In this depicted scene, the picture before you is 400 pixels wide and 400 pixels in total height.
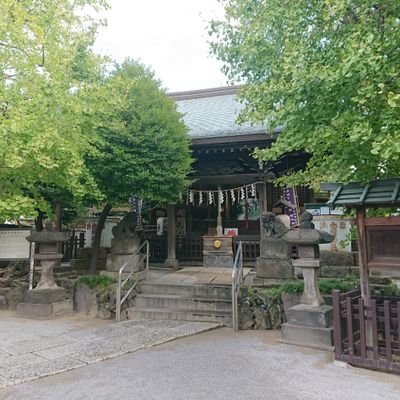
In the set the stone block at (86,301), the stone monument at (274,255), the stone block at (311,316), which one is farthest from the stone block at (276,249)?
the stone block at (86,301)

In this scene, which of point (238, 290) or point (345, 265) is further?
point (345, 265)

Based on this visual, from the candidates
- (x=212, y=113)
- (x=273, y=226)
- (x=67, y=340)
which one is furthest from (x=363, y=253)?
(x=212, y=113)

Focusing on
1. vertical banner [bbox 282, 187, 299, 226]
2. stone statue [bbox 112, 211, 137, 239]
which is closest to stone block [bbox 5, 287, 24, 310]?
stone statue [bbox 112, 211, 137, 239]

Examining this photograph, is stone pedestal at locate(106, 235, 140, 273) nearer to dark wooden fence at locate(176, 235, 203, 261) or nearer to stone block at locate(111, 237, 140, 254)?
stone block at locate(111, 237, 140, 254)

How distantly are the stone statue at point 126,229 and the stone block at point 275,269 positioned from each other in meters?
3.64

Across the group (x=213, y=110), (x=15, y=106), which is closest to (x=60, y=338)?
Answer: (x=15, y=106)

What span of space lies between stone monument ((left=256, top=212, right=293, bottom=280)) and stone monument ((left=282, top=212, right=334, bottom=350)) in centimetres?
162

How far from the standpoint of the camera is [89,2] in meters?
8.23

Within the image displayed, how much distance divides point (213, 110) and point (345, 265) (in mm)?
8670

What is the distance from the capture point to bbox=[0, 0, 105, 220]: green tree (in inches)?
255

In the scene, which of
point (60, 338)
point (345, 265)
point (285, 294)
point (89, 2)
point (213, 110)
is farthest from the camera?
point (213, 110)

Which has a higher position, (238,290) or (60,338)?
(238,290)

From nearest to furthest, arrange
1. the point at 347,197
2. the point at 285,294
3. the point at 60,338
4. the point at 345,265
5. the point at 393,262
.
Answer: the point at 393,262, the point at 347,197, the point at 60,338, the point at 285,294, the point at 345,265

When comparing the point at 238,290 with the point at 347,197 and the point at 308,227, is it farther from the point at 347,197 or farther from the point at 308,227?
the point at 347,197
